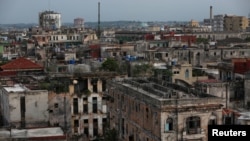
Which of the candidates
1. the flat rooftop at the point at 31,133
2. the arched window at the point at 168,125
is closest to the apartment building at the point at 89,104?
the flat rooftop at the point at 31,133

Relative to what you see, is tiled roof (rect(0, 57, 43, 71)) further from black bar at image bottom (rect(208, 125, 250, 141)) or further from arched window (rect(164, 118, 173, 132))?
black bar at image bottom (rect(208, 125, 250, 141))

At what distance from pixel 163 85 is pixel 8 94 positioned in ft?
31.3

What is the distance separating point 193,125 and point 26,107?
36.0ft

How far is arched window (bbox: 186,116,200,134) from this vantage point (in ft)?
79.0

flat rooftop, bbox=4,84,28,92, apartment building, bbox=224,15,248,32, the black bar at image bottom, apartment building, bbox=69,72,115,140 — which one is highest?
apartment building, bbox=224,15,248,32

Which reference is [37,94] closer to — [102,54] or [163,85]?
[163,85]

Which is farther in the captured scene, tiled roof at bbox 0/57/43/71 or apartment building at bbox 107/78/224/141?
tiled roof at bbox 0/57/43/71

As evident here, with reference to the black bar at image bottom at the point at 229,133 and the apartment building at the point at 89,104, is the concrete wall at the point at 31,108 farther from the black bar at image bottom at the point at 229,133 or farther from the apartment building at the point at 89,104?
the black bar at image bottom at the point at 229,133

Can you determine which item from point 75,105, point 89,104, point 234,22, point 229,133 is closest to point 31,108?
point 75,105

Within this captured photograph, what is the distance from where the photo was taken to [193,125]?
24.2 meters

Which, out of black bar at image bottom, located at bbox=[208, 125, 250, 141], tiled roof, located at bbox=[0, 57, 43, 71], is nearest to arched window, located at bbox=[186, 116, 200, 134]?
black bar at image bottom, located at bbox=[208, 125, 250, 141]

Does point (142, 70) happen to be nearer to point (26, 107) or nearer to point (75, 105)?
point (75, 105)

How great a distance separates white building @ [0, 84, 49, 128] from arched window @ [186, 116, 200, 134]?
404 inches

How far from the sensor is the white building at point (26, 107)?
2922cm
